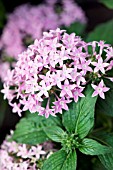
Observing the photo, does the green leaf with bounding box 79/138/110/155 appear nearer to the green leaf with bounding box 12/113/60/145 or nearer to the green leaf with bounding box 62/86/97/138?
the green leaf with bounding box 62/86/97/138

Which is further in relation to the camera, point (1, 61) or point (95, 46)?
point (1, 61)

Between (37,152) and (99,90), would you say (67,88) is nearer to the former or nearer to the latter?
(99,90)

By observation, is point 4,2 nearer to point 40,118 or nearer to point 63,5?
point 63,5

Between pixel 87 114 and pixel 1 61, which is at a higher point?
pixel 1 61

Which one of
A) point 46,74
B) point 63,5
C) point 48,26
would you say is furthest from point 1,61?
point 46,74

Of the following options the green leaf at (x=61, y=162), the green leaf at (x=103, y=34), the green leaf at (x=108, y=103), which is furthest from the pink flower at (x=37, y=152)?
the green leaf at (x=103, y=34)

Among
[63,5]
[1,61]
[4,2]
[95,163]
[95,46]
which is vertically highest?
[4,2]
